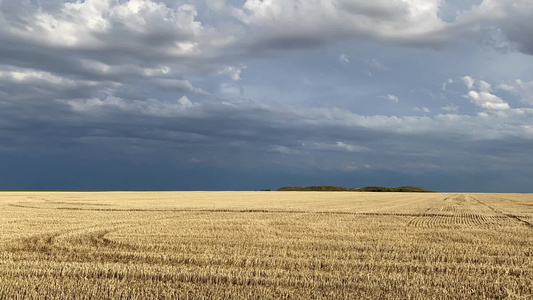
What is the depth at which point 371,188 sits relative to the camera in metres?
179

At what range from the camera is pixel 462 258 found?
13859 millimetres

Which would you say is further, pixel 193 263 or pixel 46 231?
pixel 46 231

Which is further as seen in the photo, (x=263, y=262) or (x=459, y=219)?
(x=459, y=219)

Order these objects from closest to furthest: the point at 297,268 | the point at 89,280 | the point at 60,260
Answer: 1. the point at 89,280
2. the point at 297,268
3. the point at 60,260

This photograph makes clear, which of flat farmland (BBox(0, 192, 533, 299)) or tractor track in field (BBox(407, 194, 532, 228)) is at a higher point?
tractor track in field (BBox(407, 194, 532, 228))

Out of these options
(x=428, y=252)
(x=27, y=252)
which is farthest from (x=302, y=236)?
(x=27, y=252)

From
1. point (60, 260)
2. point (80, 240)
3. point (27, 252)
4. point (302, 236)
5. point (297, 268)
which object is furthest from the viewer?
point (302, 236)

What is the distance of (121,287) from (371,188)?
174m

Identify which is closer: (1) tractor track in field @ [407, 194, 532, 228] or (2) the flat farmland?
(2) the flat farmland

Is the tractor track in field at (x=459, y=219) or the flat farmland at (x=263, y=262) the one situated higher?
the tractor track in field at (x=459, y=219)

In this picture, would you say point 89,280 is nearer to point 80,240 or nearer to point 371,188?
point 80,240

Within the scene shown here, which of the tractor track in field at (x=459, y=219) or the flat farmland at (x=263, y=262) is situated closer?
the flat farmland at (x=263, y=262)

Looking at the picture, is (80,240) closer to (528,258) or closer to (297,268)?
(297,268)

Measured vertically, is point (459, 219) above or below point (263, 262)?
Answer: above
